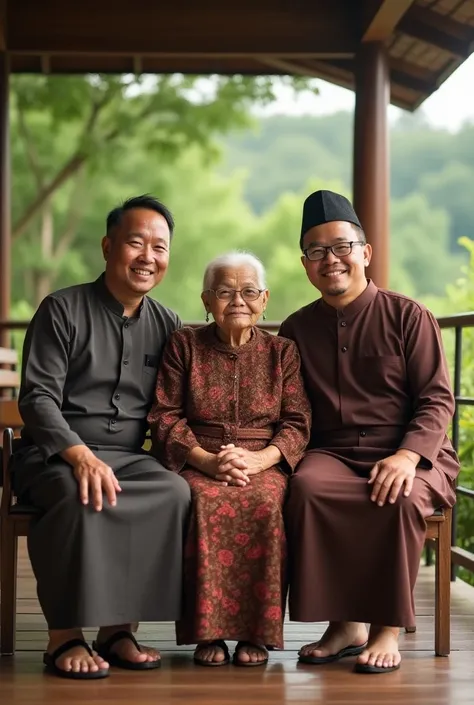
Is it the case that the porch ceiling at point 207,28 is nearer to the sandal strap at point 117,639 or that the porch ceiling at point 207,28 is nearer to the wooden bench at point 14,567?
the wooden bench at point 14,567

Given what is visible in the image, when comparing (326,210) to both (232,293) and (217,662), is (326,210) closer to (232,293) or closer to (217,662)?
(232,293)

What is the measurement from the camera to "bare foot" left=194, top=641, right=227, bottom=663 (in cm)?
274

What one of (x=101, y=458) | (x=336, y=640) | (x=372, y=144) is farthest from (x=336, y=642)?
(x=372, y=144)

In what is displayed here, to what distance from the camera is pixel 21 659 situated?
2834mm

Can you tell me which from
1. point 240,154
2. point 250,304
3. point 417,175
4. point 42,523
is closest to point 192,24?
point 250,304

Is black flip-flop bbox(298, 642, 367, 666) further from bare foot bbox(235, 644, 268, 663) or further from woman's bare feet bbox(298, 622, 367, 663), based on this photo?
bare foot bbox(235, 644, 268, 663)

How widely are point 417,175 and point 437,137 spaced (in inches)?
41.6

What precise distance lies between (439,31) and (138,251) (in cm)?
344

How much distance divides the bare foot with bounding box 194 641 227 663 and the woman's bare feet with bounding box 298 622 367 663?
24cm

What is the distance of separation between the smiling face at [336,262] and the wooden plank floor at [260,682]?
3.58 feet

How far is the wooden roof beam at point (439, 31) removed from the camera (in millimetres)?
5609

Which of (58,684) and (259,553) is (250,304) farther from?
(58,684)

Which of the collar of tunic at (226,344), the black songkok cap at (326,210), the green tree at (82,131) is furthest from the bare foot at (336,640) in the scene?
the green tree at (82,131)

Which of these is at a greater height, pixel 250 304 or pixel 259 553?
pixel 250 304
